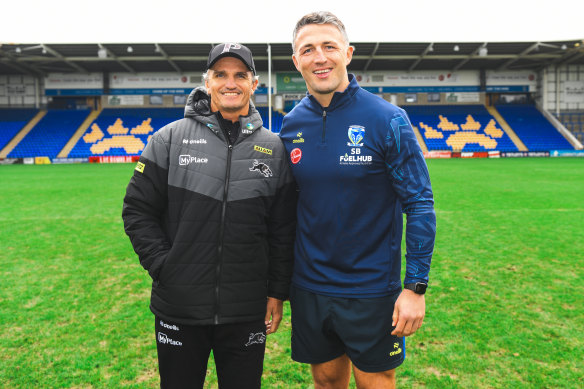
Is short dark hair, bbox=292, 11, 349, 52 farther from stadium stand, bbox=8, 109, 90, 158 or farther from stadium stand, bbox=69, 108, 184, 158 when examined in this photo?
stadium stand, bbox=8, 109, 90, 158

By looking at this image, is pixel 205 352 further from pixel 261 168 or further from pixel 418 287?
pixel 418 287

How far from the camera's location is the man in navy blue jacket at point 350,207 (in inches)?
79.0

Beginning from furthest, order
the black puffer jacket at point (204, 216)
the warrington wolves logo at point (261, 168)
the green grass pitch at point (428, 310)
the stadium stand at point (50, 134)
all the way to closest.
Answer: the stadium stand at point (50, 134), the green grass pitch at point (428, 310), the warrington wolves logo at point (261, 168), the black puffer jacket at point (204, 216)

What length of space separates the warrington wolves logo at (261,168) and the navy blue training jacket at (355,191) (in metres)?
0.16

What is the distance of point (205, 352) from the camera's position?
80.6 inches

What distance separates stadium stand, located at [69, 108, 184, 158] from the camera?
1253 inches

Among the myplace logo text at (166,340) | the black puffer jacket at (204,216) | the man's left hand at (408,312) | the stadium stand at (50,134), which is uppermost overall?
the stadium stand at (50,134)

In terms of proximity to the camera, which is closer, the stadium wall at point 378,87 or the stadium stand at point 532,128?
the stadium stand at point 532,128

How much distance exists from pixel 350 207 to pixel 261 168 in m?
0.51

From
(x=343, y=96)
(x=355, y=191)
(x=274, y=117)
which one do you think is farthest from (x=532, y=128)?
(x=355, y=191)

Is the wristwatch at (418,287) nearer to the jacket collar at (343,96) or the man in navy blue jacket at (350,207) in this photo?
the man in navy blue jacket at (350,207)

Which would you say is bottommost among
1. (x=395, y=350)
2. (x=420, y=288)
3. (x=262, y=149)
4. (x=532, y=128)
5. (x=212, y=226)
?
(x=395, y=350)

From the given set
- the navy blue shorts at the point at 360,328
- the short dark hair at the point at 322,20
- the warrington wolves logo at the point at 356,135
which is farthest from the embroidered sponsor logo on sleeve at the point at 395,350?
the short dark hair at the point at 322,20

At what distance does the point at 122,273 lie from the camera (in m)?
5.53
